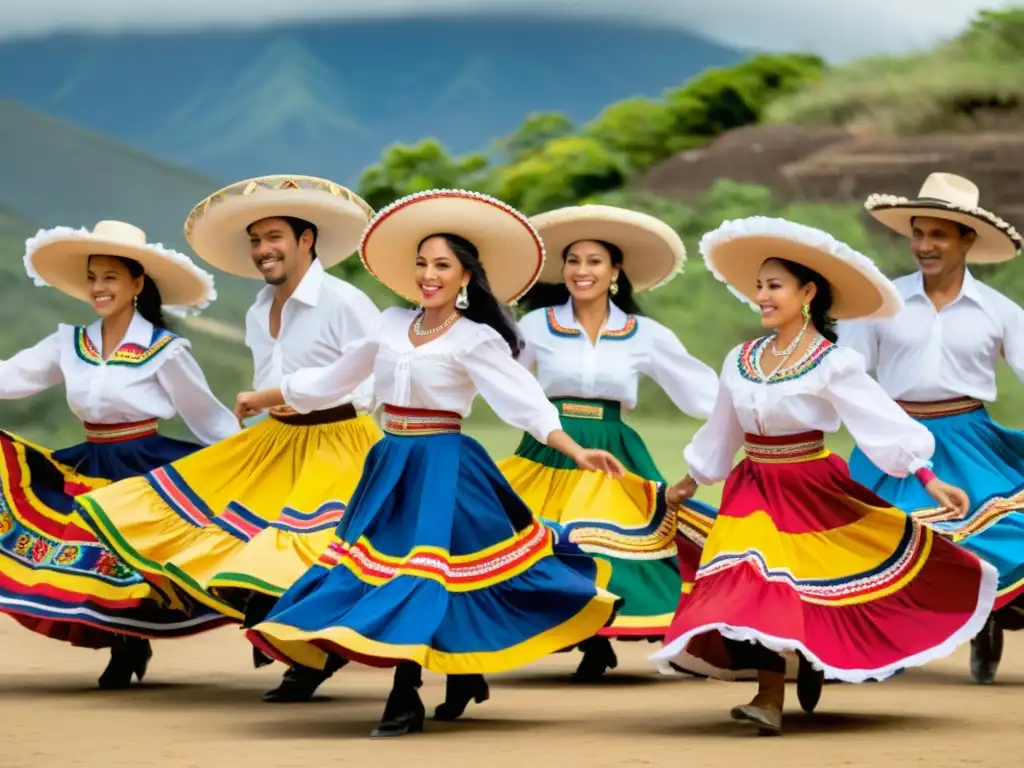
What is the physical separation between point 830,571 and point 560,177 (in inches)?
740

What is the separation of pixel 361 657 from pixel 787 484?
153cm

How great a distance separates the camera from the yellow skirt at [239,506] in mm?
7438

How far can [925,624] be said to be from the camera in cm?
659

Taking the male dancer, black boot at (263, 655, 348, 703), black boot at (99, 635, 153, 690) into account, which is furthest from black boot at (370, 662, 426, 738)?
the male dancer

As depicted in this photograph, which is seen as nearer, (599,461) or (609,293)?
(599,461)

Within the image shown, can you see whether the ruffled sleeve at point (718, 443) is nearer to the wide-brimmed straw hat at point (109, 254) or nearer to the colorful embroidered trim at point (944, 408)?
the colorful embroidered trim at point (944, 408)

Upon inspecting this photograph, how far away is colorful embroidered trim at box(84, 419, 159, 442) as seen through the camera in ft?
26.7

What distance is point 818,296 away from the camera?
6.84 metres

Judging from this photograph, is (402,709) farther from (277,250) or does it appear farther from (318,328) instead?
(277,250)

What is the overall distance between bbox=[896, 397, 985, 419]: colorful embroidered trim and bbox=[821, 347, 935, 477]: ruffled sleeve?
1902 millimetres

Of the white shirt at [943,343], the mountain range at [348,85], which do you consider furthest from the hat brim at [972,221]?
the mountain range at [348,85]

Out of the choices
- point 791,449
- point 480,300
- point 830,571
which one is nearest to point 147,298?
point 480,300

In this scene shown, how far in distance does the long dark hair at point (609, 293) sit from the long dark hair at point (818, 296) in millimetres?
2187

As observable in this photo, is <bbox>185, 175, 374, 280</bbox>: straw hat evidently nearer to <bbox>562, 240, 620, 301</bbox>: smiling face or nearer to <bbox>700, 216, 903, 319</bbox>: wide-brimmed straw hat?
<bbox>562, 240, 620, 301</bbox>: smiling face
